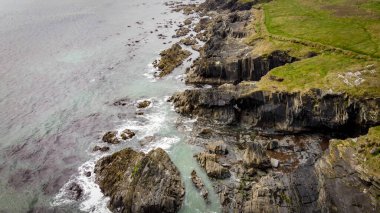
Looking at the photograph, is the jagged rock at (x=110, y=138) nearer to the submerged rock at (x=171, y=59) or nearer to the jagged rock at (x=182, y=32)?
the submerged rock at (x=171, y=59)

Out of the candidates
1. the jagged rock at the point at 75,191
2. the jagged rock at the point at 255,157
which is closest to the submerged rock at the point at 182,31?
the jagged rock at the point at 255,157

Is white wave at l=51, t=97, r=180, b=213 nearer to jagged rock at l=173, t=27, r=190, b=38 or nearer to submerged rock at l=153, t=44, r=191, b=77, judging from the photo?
submerged rock at l=153, t=44, r=191, b=77

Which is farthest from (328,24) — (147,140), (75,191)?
(75,191)

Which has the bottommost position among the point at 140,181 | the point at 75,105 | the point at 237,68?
the point at 75,105

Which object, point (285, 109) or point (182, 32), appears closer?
point (285, 109)

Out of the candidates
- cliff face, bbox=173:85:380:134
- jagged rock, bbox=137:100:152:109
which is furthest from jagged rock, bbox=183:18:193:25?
cliff face, bbox=173:85:380:134

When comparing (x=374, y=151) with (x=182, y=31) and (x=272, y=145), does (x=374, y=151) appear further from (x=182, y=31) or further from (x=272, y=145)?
(x=182, y=31)
